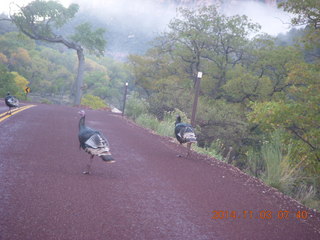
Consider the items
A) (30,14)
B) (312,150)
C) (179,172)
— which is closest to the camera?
(179,172)

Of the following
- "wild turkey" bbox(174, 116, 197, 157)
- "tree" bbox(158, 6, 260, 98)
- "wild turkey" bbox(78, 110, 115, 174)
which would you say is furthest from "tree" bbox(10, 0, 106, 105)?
"wild turkey" bbox(78, 110, 115, 174)

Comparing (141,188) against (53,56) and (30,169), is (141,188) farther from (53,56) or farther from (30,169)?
(53,56)

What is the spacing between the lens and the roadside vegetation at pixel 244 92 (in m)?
9.18

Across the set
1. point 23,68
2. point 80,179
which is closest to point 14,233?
point 80,179

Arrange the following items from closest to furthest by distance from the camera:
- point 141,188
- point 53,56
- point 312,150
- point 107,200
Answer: point 107,200, point 141,188, point 312,150, point 53,56

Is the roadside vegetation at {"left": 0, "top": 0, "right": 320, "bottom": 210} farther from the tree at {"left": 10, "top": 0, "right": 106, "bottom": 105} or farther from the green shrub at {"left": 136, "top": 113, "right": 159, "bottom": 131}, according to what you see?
the tree at {"left": 10, "top": 0, "right": 106, "bottom": 105}

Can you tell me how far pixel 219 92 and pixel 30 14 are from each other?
25.6 meters

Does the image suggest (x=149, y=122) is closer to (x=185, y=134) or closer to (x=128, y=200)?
(x=185, y=134)

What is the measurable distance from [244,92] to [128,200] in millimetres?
22288

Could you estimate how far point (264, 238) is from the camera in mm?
3996

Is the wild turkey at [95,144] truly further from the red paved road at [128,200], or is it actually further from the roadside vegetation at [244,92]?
the roadside vegetation at [244,92]
